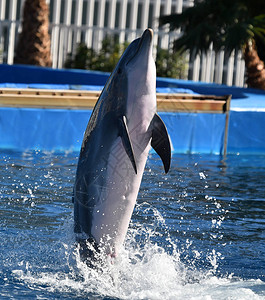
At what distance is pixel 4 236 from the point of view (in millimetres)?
5238

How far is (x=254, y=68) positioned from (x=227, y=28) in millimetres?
1513

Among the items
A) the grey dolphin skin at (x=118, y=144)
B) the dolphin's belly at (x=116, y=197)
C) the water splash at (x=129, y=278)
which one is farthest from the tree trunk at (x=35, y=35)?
the dolphin's belly at (x=116, y=197)

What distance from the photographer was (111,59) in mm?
18094

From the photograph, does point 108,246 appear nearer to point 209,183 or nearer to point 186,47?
point 209,183

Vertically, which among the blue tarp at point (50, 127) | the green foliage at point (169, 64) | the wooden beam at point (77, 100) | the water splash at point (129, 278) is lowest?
the water splash at point (129, 278)

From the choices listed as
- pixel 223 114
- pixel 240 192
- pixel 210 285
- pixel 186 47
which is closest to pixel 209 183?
pixel 240 192

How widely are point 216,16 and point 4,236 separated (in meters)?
12.1

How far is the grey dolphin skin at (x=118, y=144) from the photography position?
13.2 ft

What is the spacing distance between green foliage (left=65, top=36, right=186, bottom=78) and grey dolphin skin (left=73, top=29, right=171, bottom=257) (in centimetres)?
1414

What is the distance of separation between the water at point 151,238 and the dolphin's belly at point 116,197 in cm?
24

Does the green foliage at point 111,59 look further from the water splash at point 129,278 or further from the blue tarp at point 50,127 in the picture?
the water splash at point 129,278

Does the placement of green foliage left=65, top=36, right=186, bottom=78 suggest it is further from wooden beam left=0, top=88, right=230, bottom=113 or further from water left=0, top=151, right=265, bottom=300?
water left=0, top=151, right=265, bottom=300

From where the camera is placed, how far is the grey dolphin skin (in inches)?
158

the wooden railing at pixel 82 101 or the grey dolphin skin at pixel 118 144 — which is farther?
the wooden railing at pixel 82 101
